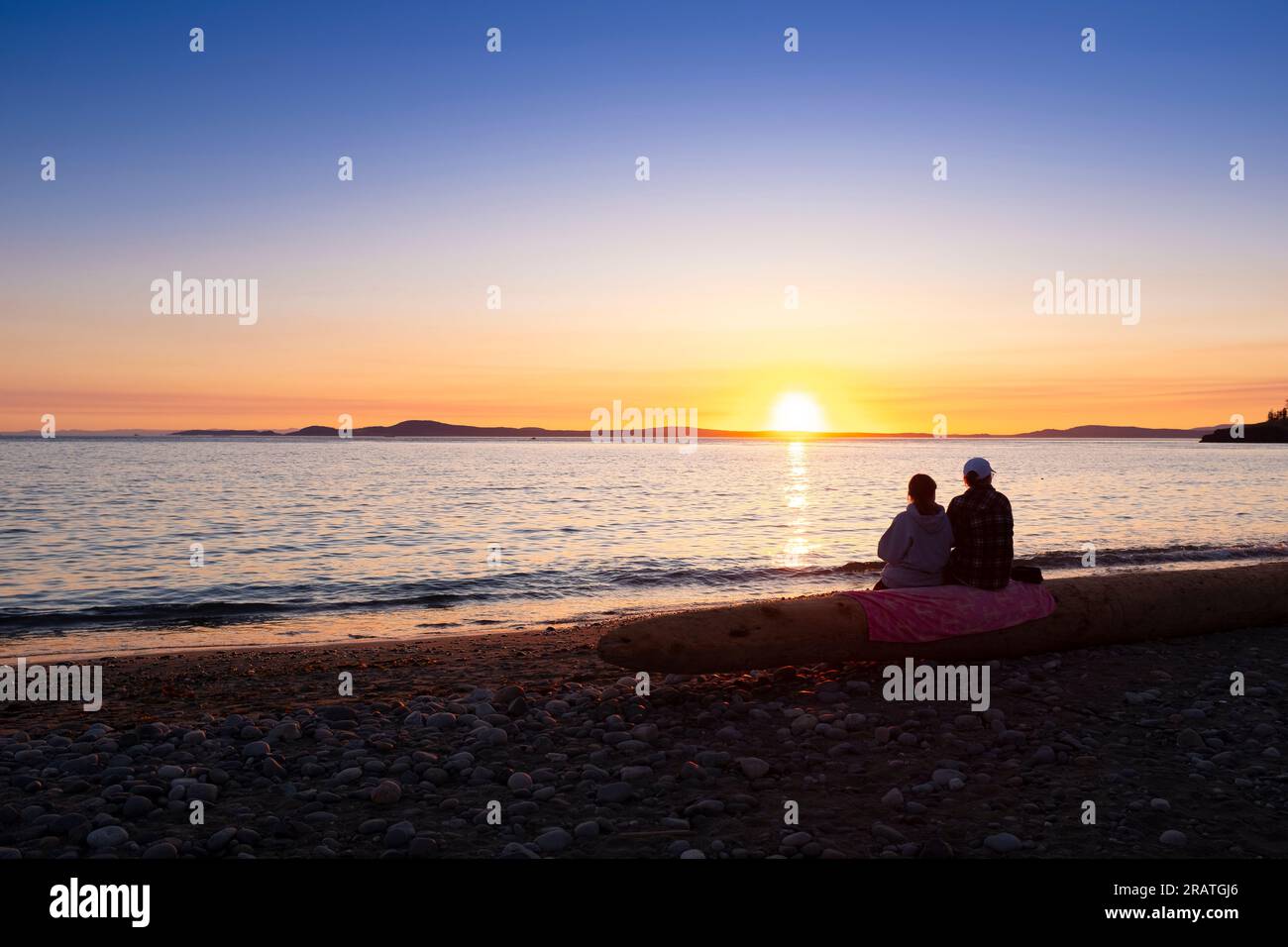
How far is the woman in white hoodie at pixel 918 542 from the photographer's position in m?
9.85

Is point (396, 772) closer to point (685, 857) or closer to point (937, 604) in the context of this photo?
point (685, 857)

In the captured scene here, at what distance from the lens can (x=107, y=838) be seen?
5.70 m

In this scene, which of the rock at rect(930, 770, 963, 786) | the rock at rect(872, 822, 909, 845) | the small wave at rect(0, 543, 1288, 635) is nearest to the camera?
the rock at rect(872, 822, 909, 845)

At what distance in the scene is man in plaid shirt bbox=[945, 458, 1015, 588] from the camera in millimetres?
9695

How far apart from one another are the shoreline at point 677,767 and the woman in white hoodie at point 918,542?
119cm

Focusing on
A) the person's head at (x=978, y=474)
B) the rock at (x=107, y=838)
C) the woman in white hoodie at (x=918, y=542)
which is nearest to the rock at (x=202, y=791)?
the rock at (x=107, y=838)

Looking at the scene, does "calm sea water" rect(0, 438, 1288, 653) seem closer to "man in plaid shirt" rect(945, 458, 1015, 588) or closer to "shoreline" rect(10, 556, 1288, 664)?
"shoreline" rect(10, 556, 1288, 664)

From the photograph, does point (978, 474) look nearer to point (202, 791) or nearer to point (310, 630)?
point (202, 791)

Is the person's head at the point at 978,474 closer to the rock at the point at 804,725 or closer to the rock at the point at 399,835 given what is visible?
the rock at the point at 804,725

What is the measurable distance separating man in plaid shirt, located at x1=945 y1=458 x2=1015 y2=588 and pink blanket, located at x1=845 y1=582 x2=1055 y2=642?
Result: 0.19 m

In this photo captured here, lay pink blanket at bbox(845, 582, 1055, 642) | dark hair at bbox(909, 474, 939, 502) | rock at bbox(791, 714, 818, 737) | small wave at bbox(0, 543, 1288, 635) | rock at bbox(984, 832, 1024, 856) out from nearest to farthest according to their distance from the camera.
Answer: rock at bbox(984, 832, 1024, 856) → rock at bbox(791, 714, 818, 737) → pink blanket at bbox(845, 582, 1055, 642) → dark hair at bbox(909, 474, 939, 502) → small wave at bbox(0, 543, 1288, 635)

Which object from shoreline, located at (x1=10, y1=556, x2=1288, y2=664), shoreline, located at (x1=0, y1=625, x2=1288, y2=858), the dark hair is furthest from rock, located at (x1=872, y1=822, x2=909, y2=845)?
shoreline, located at (x1=10, y1=556, x2=1288, y2=664)

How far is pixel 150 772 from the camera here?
705 cm

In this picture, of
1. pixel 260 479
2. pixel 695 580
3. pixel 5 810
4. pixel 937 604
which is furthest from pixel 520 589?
pixel 260 479
